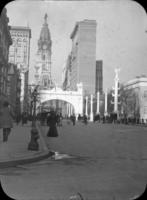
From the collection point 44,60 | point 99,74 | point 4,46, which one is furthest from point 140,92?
point 4,46

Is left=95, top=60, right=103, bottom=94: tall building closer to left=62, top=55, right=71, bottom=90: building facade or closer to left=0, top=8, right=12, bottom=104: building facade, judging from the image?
left=62, top=55, right=71, bottom=90: building facade

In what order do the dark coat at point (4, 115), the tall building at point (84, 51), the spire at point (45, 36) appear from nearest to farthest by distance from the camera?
the spire at point (45, 36) < the tall building at point (84, 51) < the dark coat at point (4, 115)

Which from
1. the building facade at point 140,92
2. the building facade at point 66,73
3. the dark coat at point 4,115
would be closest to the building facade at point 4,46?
the dark coat at point 4,115

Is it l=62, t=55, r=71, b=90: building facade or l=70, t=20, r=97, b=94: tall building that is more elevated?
l=70, t=20, r=97, b=94: tall building

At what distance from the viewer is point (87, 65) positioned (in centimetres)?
312

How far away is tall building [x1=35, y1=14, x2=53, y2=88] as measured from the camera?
2801 millimetres

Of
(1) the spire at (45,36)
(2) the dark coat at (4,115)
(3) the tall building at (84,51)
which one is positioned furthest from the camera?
(2) the dark coat at (4,115)

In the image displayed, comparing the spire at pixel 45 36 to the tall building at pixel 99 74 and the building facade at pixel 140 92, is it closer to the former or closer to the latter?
the tall building at pixel 99 74

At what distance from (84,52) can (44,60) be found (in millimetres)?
348

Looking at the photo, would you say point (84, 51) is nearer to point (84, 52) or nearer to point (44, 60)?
point (84, 52)

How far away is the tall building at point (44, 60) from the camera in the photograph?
280cm

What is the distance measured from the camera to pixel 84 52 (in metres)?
3.00

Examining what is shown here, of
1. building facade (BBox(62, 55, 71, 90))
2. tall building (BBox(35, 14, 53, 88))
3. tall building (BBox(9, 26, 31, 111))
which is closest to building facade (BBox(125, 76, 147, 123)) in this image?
building facade (BBox(62, 55, 71, 90))

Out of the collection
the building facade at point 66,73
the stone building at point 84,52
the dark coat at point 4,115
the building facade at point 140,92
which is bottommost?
the dark coat at point 4,115
